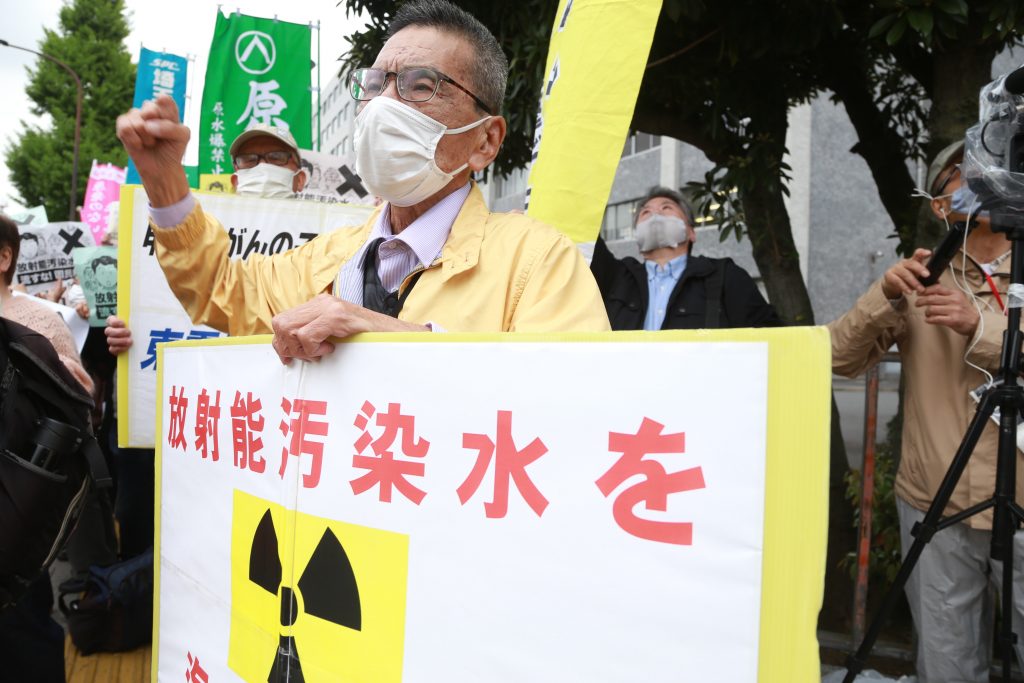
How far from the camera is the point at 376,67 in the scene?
1615 mm

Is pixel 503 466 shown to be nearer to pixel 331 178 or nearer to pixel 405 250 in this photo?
pixel 405 250

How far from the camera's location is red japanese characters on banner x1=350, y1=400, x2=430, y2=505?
3.84 feet

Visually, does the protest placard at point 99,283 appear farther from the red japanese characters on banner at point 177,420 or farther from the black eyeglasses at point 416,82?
the black eyeglasses at point 416,82

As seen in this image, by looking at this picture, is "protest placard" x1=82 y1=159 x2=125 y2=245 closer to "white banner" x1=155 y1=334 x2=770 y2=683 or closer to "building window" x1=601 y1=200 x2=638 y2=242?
"white banner" x1=155 y1=334 x2=770 y2=683

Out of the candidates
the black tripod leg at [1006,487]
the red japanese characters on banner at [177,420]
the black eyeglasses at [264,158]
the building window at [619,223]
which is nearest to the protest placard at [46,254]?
the black eyeglasses at [264,158]

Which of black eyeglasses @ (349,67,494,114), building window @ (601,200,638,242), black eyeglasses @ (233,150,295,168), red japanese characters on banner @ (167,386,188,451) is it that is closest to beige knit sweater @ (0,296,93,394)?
red japanese characters on banner @ (167,386,188,451)

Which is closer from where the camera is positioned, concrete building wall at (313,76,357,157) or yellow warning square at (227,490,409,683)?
Result: yellow warning square at (227,490,409,683)

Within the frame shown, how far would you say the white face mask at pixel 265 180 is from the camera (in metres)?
3.76

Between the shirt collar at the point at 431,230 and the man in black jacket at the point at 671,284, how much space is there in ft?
4.75

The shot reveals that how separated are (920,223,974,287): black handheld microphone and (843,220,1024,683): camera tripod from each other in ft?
0.35

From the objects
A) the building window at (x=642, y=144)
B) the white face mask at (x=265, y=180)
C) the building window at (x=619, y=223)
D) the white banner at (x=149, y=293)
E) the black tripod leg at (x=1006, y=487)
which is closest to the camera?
the black tripod leg at (x=1006, y=487)

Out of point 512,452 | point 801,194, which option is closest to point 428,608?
point 512,452

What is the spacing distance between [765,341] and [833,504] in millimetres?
4059

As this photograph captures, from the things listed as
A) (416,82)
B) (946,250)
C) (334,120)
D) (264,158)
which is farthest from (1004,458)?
(334,120)
